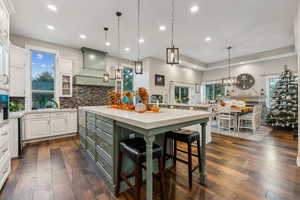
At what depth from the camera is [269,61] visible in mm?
5965

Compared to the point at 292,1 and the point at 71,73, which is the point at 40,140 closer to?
the point at 71,73

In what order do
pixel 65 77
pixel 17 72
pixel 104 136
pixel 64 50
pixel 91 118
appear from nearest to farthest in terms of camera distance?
pixel 104 136
pixel 91 118
pixel 17 72
pixel 65 77
pixel 64 50

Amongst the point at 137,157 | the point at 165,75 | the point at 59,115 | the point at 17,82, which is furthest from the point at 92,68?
the point at 137,157

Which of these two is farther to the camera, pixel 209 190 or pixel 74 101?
pixel 74 101

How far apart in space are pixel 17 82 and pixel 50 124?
1.41 metres

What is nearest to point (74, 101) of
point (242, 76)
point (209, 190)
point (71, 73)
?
point (71, 73)

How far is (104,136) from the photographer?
188 centimetres

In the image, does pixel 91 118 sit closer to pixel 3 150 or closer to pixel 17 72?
pixel 3 150

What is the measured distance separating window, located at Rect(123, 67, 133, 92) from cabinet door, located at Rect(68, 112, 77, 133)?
8.10 ft

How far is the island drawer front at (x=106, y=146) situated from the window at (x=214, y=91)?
7342 mm

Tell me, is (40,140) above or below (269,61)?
below

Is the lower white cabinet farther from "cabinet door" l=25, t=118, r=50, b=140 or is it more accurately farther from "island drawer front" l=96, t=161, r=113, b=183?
"island drawer front" l=96, t=161, r=113, b=183

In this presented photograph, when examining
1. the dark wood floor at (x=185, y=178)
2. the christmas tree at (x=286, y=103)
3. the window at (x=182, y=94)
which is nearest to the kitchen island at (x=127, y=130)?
the dark wood floor at (x=185, y=178)

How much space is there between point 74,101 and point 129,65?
2.85m
